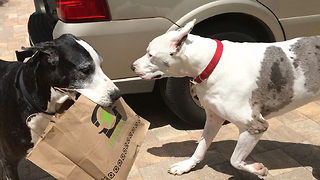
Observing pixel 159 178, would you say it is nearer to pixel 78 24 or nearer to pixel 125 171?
pixel 125 171

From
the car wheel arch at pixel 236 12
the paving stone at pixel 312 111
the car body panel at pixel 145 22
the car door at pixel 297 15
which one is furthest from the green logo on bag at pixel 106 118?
the paving stone at pixel 312 111

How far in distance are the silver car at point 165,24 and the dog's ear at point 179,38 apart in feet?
1.64

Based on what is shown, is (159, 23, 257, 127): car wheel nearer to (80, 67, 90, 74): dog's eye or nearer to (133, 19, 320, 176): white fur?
(133, 19, 320, 176): white fur

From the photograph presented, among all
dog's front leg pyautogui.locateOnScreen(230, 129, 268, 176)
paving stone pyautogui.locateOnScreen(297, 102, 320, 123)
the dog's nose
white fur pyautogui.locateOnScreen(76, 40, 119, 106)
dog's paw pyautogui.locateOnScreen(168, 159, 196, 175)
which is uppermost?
white fur pyautogui.locateOnScreen(76, 40, 119, 106)

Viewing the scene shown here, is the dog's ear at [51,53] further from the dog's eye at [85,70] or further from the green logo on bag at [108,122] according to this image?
the green logo on bag at [108,122]

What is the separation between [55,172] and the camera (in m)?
2.03

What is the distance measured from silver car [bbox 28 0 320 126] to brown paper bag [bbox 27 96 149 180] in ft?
2.64

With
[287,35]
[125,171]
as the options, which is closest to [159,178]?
[125,171]

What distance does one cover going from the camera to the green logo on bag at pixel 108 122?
213 cm

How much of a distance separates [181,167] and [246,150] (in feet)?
2.35

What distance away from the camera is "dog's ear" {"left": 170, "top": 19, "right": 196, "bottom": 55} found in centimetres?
229

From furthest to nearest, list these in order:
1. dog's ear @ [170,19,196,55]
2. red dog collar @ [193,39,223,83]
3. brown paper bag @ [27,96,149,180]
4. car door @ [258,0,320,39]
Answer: car door @ [258,0,320,39]
red dog collar @ [193,39,223,83]
dog's ear @ [170,19,196,55]
brown paper bag @ [27,96,149,180]

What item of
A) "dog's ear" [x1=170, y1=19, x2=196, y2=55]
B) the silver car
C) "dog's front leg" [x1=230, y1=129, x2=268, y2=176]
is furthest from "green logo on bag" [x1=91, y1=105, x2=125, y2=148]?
"dog's front leg" [x1=230, y1=129, x2=268, y2=176]

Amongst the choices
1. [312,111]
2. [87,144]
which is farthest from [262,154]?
[87,144]
